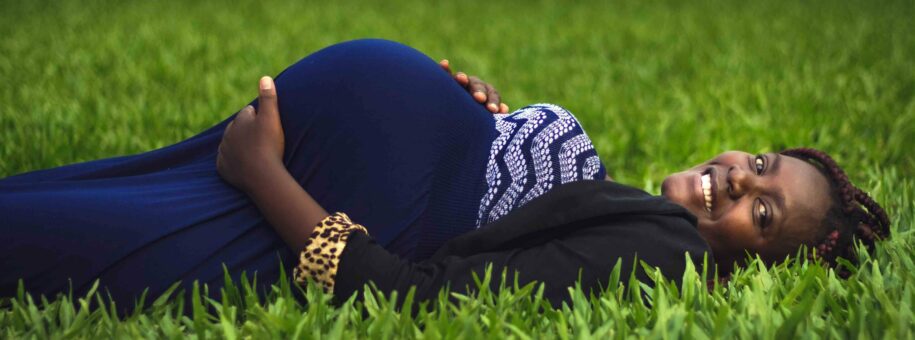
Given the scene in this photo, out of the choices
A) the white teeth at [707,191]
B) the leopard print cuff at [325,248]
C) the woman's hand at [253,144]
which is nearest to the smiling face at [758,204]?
the white teeth at [707,191]

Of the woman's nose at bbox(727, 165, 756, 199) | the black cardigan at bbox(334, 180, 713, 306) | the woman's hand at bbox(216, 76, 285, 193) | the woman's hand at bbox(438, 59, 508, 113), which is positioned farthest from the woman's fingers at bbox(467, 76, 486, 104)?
the woman's nose at bbox(727, 165, 756, 199)

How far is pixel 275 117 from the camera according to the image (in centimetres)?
223

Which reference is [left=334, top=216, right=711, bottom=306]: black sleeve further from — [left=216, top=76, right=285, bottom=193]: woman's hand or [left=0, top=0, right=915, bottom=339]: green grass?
[left=216, top=76, right=285, bottom=193]: woman's hand

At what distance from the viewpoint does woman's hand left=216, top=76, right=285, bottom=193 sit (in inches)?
85.2

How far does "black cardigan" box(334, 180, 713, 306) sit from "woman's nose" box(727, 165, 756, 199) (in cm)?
30

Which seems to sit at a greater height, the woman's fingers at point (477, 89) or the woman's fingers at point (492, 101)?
the woman's fingers at point (477, 89)

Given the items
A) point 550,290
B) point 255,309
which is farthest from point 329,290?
point 550,290

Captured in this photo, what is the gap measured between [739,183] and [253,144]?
1299 mm

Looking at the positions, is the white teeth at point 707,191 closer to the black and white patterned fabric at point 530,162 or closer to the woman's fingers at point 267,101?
the black and white patterned fabric at point 530,162

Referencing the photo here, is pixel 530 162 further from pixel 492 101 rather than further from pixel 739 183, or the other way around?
pixel 739 183

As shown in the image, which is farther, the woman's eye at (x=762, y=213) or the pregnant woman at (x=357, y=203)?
the woman's eye at (x=762, y=213)

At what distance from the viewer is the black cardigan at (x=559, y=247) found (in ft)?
6.91

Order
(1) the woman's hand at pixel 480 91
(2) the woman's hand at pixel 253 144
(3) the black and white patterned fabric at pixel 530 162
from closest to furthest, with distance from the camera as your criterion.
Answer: (2) the woman's hand at pixel 253 144, (3) the black and white patterned fabric at pixel 530 162, (1) the woman's hand at pixel 480 91

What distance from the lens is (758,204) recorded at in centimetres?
245
